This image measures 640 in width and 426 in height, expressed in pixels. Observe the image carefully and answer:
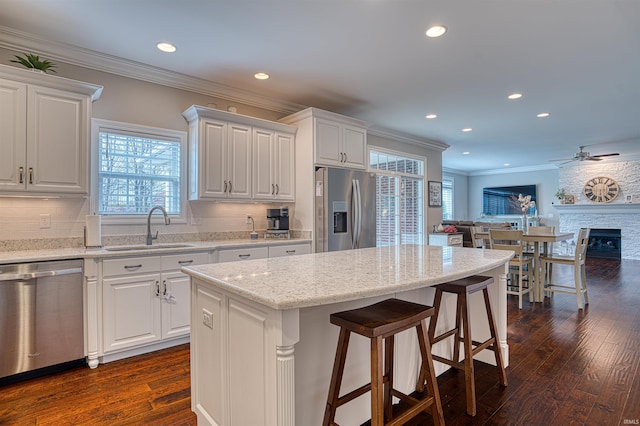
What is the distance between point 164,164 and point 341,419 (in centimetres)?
295

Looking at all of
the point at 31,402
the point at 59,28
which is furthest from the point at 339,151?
the point at 31,402

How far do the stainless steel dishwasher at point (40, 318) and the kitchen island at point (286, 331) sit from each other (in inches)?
53.9

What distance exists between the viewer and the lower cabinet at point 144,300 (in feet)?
8.84

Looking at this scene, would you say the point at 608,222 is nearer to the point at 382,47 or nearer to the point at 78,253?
the point at 382,47

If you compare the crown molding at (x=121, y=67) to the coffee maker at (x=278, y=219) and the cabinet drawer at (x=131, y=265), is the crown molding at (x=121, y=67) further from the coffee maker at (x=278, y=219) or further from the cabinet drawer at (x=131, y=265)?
the cabinet drawer at (x=131, y=265)

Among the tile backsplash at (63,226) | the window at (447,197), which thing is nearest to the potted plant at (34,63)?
the tile backsplash at (63,226)

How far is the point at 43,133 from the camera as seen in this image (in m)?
2.63

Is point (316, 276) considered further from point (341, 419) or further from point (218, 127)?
point (218, 127)

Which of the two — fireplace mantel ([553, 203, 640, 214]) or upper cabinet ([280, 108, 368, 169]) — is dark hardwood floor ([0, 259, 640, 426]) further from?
fireplace mantel ([553, 203, 640, 214])

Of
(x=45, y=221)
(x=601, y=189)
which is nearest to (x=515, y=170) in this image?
(x=601, y=189)

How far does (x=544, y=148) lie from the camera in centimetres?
748

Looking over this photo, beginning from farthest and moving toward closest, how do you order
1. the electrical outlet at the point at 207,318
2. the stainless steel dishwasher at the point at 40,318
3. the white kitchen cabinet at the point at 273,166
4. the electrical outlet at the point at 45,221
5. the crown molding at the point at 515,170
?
the crown molding at the point at 515,170, the white kitchen cabinet at the point at 273,166, the electrical outlet at the point at 45,221, the stainless steel dishwasher at the point at 40,318, the electrical outlet at the point at 207,318

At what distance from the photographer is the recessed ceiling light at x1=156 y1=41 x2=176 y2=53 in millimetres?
2878

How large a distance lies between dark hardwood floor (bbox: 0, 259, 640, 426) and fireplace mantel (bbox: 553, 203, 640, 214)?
6.66 meters
